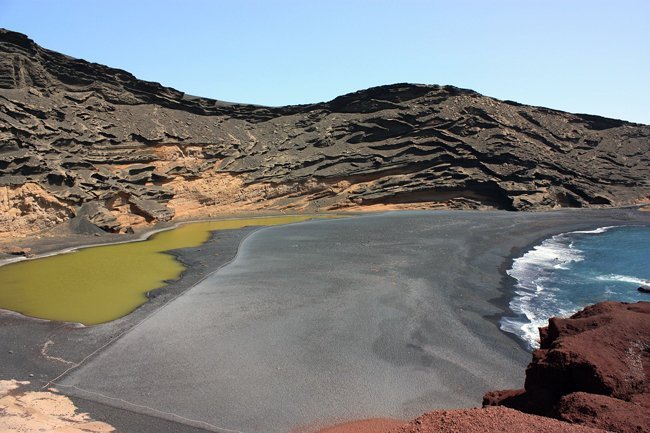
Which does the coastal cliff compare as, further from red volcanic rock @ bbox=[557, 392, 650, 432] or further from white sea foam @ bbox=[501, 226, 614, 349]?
white sea foam @ bbox=[501, 226, 614, 349]

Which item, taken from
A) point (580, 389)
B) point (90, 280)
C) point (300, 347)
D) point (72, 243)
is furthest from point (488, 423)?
point (72, 243)

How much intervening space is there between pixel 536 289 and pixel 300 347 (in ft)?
33.8

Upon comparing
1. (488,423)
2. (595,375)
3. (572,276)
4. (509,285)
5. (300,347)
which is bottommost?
(300,347)

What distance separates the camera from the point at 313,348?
1073 cm

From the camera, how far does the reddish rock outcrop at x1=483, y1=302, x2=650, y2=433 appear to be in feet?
13.9

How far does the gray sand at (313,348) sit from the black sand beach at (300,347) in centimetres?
4

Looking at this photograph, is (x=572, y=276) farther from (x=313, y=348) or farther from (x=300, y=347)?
(x=300, y=347)

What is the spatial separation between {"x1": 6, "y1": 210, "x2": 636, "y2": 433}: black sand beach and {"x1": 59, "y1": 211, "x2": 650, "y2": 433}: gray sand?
4cm

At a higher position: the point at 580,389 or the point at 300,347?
the point at 580,389

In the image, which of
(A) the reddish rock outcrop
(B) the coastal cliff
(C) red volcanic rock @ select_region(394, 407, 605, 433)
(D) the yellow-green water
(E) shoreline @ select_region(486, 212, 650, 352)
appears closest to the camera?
(C) red volcanic rock @ select_region(394, 407, 605, 433)

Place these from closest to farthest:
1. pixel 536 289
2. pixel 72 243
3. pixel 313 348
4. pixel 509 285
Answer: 1. pixel 313 348
2. pixel 536 289
3. pixel 509 285
4. pixel 72 243

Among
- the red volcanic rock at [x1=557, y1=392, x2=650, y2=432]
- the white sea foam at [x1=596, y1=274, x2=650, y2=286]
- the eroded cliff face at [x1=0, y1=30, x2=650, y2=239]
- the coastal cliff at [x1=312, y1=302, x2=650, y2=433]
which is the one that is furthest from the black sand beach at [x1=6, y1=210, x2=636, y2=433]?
the eroded cliff face at [x1=0, y1=30, x2=650, y2=239]

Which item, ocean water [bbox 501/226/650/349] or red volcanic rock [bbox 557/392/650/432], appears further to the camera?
ocean water [bbox 501/226/650/349]

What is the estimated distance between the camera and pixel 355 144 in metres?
49.6
